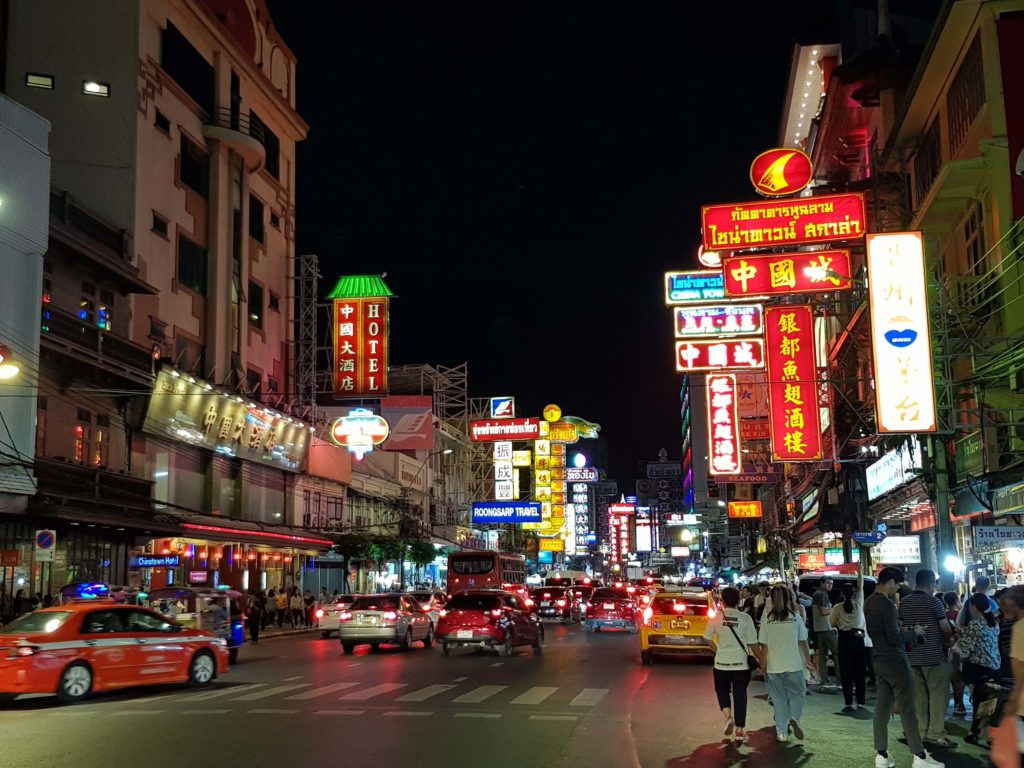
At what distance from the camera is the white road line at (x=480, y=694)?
15.8m

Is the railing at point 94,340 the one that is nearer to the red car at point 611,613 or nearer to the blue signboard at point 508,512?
the red car at point 611,613

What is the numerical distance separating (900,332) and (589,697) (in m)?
9.25

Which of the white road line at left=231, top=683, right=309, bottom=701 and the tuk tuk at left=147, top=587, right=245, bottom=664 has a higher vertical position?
the tuk tuk at left=147, top=587, right=245, bottom=664

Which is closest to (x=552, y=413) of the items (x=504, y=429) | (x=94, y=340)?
(x=504, y=429)

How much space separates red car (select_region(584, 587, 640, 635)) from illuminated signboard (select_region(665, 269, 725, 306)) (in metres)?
10.5

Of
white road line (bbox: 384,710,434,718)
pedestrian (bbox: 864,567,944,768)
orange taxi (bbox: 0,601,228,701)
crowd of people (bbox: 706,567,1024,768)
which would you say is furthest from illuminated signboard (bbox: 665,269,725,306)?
pedestrian (bbox: 864,567,944,768)

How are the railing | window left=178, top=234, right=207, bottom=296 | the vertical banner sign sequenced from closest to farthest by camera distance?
the vertical banner sign → the railing → window left=178, top=234, right=207, bottom=296

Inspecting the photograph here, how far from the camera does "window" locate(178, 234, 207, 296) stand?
40.6m

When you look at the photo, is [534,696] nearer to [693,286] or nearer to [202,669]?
[202,669]

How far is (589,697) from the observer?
16.3 meters

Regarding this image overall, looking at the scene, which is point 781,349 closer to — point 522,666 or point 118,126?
point 522,666

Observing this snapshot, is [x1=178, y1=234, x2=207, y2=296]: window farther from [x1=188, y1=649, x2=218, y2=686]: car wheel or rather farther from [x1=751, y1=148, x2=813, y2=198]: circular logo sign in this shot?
[x1=188, y1=649, x2=218, y2=686]: car wheel

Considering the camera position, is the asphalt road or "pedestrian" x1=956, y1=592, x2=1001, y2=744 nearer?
the asphalt road

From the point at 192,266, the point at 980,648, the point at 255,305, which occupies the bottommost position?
the point at 980,648
